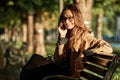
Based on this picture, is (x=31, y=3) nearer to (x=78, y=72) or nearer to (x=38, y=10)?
(x=38, y=10)

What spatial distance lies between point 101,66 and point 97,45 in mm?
312

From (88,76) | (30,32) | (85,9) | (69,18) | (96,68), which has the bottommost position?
(30,32)

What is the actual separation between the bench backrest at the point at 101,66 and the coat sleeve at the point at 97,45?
0.32 feet

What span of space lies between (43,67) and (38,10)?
1094 inches

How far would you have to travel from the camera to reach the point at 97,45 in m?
5.76

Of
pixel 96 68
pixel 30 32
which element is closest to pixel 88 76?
pixel 96 68

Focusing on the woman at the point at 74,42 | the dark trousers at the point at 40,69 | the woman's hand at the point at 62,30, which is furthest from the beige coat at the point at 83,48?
the woman's hand at the point at 62,30

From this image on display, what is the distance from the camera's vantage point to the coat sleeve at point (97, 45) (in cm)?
561

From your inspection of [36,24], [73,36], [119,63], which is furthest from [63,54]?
[36,24]

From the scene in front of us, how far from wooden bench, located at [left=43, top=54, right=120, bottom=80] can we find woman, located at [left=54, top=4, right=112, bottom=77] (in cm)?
9

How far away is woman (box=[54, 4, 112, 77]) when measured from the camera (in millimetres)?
5828

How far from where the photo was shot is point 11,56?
64.6ft

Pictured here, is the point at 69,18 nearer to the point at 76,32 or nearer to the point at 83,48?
the point at 76,32

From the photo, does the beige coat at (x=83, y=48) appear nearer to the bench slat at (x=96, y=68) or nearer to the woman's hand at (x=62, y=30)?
the bench slat at (x=96, y=68)
